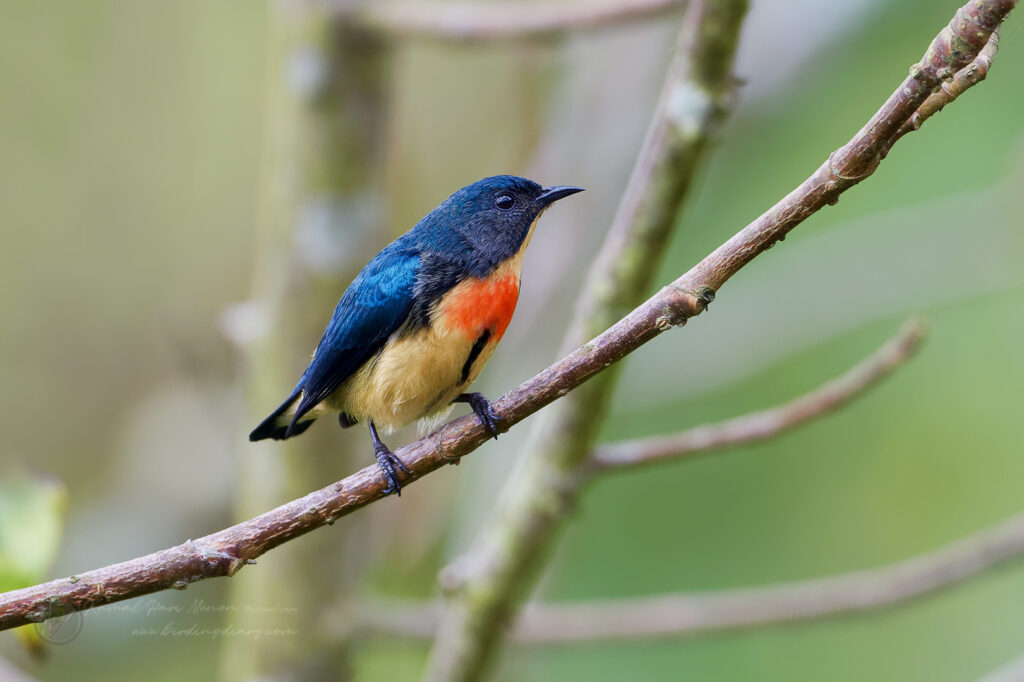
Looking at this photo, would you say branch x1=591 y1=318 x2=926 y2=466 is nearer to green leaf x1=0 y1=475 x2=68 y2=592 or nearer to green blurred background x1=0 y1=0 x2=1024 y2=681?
green blurred background x1=0 y1=0 x2=1024 y2=681

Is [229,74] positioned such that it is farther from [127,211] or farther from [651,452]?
[651,452]

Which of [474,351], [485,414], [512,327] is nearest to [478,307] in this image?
[474,351]

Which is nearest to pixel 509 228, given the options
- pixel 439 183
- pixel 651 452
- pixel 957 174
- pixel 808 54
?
pixel 651 452

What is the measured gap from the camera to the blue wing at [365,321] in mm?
3188

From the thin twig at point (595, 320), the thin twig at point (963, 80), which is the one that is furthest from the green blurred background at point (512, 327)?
the thin twig at point (963, 80)

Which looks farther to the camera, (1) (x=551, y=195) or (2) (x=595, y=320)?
(1) (x=551, y=195)

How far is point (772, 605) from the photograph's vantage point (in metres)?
3.71

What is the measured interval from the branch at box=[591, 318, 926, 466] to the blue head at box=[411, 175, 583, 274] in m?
0.77

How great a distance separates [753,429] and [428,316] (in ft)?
3.69

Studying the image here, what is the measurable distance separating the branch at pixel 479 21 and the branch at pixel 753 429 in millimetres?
1677

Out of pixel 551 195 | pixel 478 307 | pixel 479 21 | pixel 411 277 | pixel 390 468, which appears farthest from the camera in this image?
pixel 479 21

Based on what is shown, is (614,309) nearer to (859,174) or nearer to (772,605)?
(859,174)

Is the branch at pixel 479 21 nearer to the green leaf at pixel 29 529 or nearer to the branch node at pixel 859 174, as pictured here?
the branch node at pixel 859 174

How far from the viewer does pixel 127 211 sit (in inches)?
282
